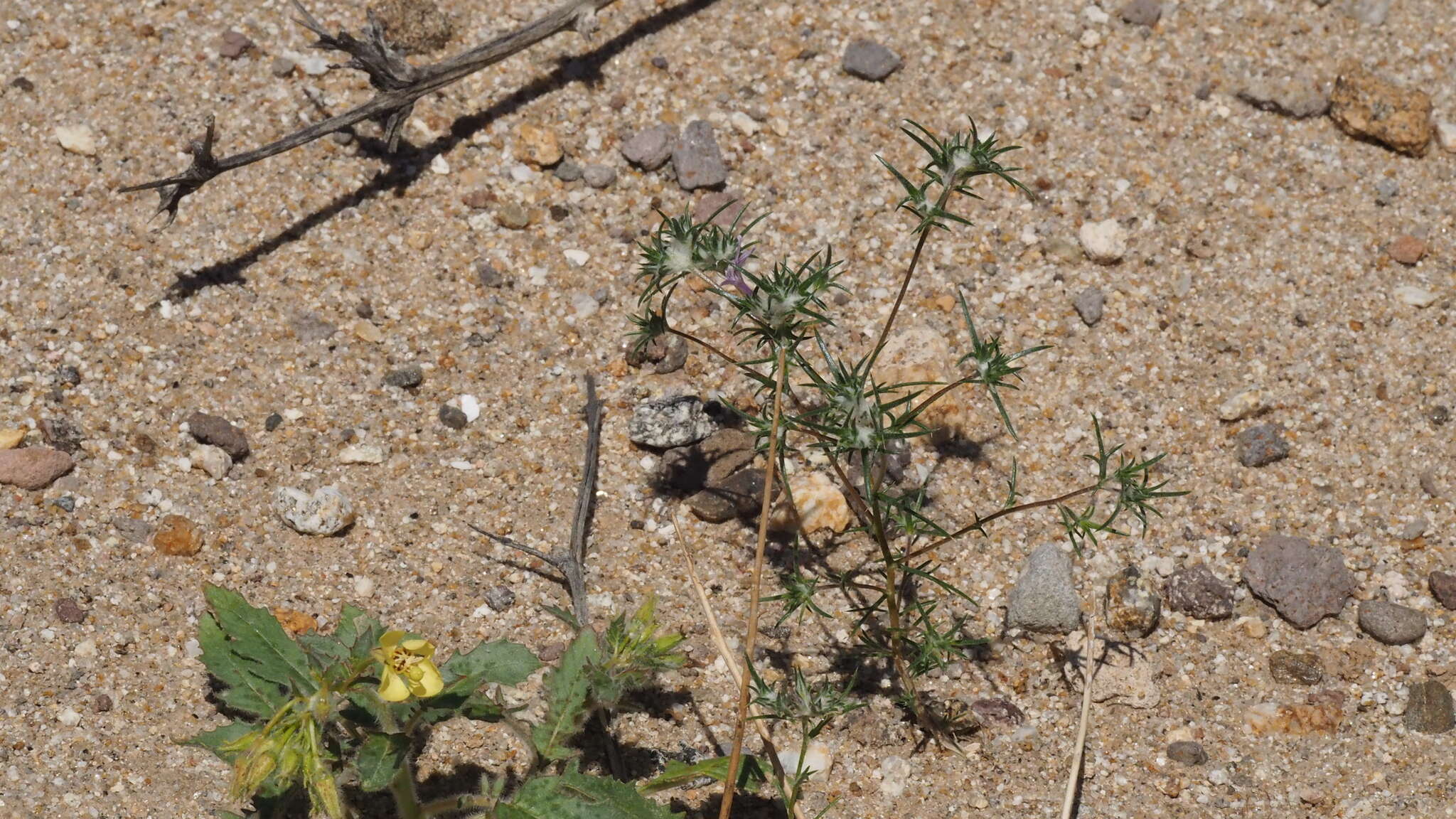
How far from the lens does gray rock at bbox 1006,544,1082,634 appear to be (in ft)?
9.70

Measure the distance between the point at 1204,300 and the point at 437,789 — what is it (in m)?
2.43

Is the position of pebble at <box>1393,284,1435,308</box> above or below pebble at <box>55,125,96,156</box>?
above

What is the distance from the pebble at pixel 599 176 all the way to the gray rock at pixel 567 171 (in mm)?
15

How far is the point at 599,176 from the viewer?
3.59 metres

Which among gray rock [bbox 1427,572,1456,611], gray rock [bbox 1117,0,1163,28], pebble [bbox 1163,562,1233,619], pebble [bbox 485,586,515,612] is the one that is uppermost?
gray rock [bbox 1117,0,1163,28]

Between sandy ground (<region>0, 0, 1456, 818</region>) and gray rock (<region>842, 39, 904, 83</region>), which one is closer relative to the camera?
sandy ground (<region>0, 0, 1456, 818</region>)

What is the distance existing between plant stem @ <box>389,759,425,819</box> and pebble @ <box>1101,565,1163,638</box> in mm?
1676

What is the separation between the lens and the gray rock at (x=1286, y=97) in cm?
374

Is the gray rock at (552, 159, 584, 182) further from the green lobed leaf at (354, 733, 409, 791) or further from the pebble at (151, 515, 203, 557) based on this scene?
the green lobed leaf at (354, 733, 409, 791)

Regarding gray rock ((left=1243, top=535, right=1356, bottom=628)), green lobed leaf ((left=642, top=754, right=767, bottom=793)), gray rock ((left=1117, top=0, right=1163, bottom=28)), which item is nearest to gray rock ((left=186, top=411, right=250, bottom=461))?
green lobed leaf ((left=642, top=754, right=767, bottom=793))

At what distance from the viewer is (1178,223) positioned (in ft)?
11.7

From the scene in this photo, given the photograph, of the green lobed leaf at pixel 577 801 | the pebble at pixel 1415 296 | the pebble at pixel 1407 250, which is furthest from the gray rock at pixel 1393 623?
the green lobed leaf at pixel 577 801

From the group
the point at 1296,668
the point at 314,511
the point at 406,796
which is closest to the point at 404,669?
the point at 406,796

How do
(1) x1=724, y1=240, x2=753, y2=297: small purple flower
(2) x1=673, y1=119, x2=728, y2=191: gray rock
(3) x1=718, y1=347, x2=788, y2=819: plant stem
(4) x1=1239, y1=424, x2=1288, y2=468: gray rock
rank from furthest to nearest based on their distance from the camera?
1. (2) x1=673, y1=119, x2=728, y2=191: gray rock
2. (4) x1=1239, y1=424, x2=1288, y2=468: gray rock
3. (1) x1=724, y1=240, x2=753, y2=297: small purple flower
4. (3) x1=718, y1=347, x2=788, y2=819: plant stem
